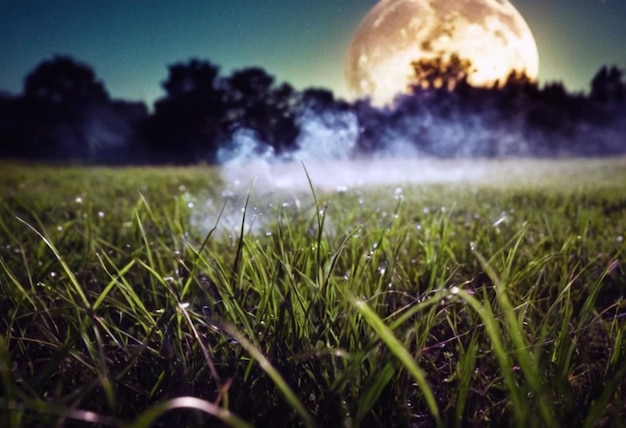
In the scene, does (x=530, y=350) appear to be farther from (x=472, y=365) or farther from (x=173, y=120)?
(x=173, y=120)

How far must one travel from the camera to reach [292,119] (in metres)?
6.14

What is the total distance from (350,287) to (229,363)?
285mm

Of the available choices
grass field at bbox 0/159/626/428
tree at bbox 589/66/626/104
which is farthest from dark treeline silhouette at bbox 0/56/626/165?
grass field at bbox 0/159/626/428

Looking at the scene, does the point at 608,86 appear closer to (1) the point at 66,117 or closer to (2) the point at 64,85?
(1) the point at 66,117

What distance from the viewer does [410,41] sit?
9.97 feet

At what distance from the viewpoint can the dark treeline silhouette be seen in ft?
19.2

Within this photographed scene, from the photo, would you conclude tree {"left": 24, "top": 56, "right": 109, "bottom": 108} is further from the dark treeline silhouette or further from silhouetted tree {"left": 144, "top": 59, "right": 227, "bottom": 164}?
silhouetted tree {"left": 144, "top": 59, "right": 227, "bottom": 164}

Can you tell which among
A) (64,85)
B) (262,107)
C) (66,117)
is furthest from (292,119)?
(64,85)

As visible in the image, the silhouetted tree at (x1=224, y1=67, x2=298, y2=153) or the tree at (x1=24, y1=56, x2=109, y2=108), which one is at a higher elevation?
the tree at (x1=24, y1=56, x2=109, y2=108)

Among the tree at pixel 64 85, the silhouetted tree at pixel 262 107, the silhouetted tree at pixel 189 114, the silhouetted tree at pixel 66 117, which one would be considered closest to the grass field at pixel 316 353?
the silhouetted tree at pixel 262 107

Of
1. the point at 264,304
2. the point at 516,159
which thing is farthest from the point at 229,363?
the point at 516,159

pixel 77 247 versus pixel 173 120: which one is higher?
pixel 173 120

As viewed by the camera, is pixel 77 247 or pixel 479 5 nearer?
pixel 77 247

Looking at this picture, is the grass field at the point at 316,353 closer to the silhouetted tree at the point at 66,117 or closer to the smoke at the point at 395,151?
the smoke at the point at 395,151
